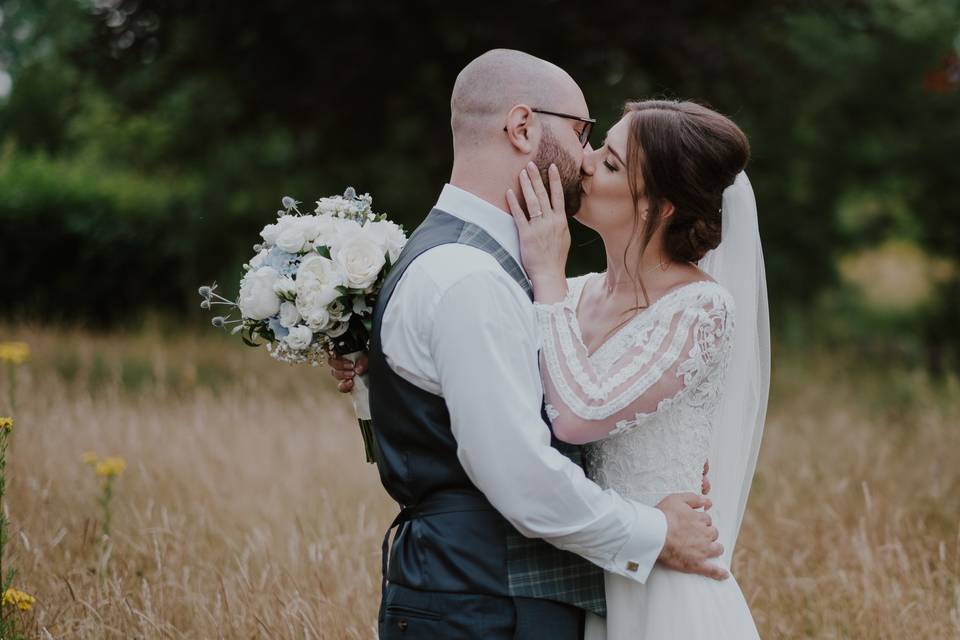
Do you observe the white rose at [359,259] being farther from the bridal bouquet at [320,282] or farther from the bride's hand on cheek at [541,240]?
the bride's hand on cheek at [541,240]

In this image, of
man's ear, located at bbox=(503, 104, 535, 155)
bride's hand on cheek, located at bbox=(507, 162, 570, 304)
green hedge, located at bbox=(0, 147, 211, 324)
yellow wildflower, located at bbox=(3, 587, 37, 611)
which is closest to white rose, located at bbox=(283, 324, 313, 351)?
bride's hand on cheek, located at bbox=(507, 162, 570, 304)

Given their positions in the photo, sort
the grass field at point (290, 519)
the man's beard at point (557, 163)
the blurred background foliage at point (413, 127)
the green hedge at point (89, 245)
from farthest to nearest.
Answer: the green hedge at point (89, 245)
the blurred background foliage at point (413, 127)
the grass field at point (290, 519)
the man's beard at point (557, 163)

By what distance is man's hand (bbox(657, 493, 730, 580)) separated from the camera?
2578mm

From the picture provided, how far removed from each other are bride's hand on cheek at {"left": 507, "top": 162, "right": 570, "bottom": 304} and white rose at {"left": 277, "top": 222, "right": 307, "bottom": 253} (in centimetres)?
57

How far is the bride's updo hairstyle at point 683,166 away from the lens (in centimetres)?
279

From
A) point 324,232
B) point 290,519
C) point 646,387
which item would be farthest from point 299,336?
point 290,519

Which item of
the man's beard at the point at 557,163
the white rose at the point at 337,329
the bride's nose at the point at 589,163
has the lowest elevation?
the white rose at the point at 337,329

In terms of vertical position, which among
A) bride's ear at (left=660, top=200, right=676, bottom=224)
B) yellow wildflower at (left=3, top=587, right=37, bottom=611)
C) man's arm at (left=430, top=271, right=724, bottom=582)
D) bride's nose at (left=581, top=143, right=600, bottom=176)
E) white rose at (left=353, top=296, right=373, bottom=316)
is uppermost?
bride's nose at (left=581, top=143, right=600, bottom=176)

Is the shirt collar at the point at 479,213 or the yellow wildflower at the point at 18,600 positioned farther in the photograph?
the yellow wildflower at the point at 18,600

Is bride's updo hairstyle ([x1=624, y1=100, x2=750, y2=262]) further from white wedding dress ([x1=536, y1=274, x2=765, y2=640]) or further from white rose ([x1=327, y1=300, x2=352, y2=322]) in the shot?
white rose ([x1=327, y1=300, x2=352, y2=322])

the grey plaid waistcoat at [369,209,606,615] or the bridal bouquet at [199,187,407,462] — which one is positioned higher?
the bridal bouquet at [199,187,407,462]

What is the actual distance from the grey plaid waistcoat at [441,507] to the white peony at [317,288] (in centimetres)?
13

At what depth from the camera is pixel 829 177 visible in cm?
1633

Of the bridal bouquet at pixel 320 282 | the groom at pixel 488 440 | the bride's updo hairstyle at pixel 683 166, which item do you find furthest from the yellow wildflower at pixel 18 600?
the bride's updo hairstyle at pixel 683 166
